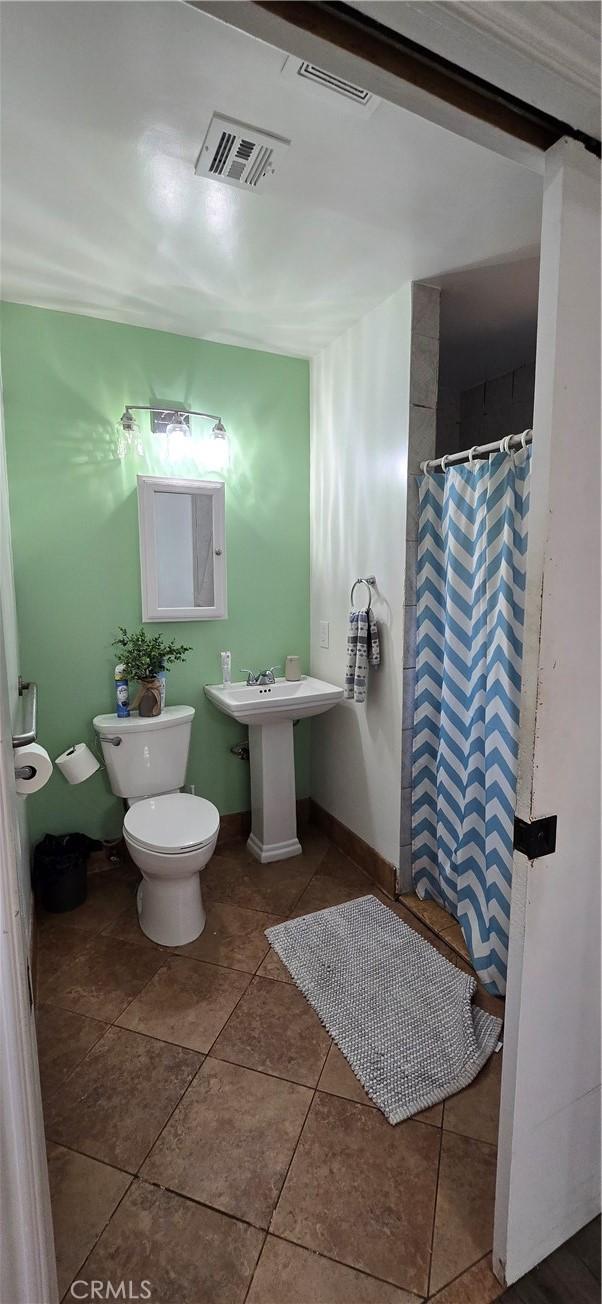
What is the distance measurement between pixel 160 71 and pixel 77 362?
131 cm

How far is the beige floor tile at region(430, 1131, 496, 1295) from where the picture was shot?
114cm

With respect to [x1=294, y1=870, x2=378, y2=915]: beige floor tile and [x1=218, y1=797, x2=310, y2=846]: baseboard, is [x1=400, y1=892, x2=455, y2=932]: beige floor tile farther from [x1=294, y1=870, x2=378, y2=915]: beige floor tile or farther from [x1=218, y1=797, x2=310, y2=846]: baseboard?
[x1=218, y1=797, x2=310, y2=846]: baseboard

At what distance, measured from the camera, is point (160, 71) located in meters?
1.18

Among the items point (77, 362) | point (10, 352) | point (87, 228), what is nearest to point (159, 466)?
point (77, 362)

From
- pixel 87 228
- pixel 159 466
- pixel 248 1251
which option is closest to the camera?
pixel 248 1251

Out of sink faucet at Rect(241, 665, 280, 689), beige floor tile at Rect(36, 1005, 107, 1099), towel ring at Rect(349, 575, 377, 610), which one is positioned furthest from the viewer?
sink faucet at Rect(241, 665, 280, 689)

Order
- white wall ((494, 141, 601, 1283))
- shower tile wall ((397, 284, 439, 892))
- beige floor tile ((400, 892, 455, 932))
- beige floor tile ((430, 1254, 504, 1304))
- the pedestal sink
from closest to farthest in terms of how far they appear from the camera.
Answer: white wall ((494, 141, 601, 1283)) → beige floor tile ((430, 1254, 504, 1304)) → shower tile wall ((397, 284, 439, 892)) → beige floor tile ((400, 892, 455, 932)) → the pedestal sink

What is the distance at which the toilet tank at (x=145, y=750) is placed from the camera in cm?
233

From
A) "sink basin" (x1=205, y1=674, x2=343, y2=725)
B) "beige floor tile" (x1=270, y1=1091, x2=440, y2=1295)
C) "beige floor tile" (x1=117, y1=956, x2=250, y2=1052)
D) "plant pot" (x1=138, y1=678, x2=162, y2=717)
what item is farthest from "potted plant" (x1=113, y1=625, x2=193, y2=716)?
"beige floor tile" (x1=270, y1=1091, x2=440, y2=1295)

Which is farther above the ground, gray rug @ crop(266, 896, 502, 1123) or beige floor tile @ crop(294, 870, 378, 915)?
gray rug @ crop(266, 896, 502, 1123)

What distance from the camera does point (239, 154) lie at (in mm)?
1398

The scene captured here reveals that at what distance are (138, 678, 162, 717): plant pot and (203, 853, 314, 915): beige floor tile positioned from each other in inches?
33.4

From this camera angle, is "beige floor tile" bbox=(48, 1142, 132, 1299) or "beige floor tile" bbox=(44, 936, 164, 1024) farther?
"beige floor tile" bbox=(44, 936, 164, 1024)

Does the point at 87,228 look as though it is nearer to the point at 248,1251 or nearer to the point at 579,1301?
the point at 248,1251
